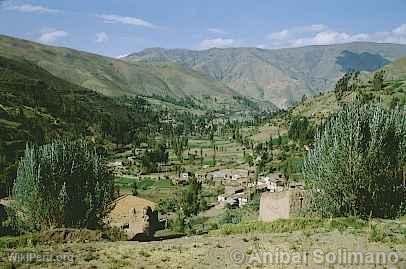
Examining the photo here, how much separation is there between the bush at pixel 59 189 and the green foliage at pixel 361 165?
15.1 metres

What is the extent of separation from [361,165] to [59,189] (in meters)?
19.6

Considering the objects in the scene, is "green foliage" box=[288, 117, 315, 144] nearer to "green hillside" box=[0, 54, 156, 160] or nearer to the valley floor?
"green hillside" box=[0, 54, 156, 160]

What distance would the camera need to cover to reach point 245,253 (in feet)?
69.5

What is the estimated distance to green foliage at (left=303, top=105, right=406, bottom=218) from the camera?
29.9m

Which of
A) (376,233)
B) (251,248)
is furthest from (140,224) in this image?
(376,233)

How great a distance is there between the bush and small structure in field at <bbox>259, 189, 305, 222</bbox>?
11384 millimetres

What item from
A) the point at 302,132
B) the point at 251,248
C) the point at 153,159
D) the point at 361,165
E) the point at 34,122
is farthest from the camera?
the point at 153,159

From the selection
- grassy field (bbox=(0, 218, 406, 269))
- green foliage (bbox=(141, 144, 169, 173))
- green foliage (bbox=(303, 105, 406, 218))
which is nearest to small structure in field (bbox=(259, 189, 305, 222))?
green foliage (bbox=(303, 105, 406, 218))

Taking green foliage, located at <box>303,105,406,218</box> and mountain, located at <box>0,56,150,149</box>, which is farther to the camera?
mountain, located at <box>0,56,150,149</box>

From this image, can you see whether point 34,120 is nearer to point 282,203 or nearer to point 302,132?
point 302,132

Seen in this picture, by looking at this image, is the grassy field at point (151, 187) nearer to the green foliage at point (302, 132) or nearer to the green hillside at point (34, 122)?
the green hillside at point (34, 122)

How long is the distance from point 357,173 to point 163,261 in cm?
1483

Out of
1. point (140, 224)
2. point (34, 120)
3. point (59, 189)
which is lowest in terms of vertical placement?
point (34, 120)

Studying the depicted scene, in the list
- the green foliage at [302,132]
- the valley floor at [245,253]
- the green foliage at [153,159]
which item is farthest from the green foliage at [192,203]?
the valley floor at [245,253]
